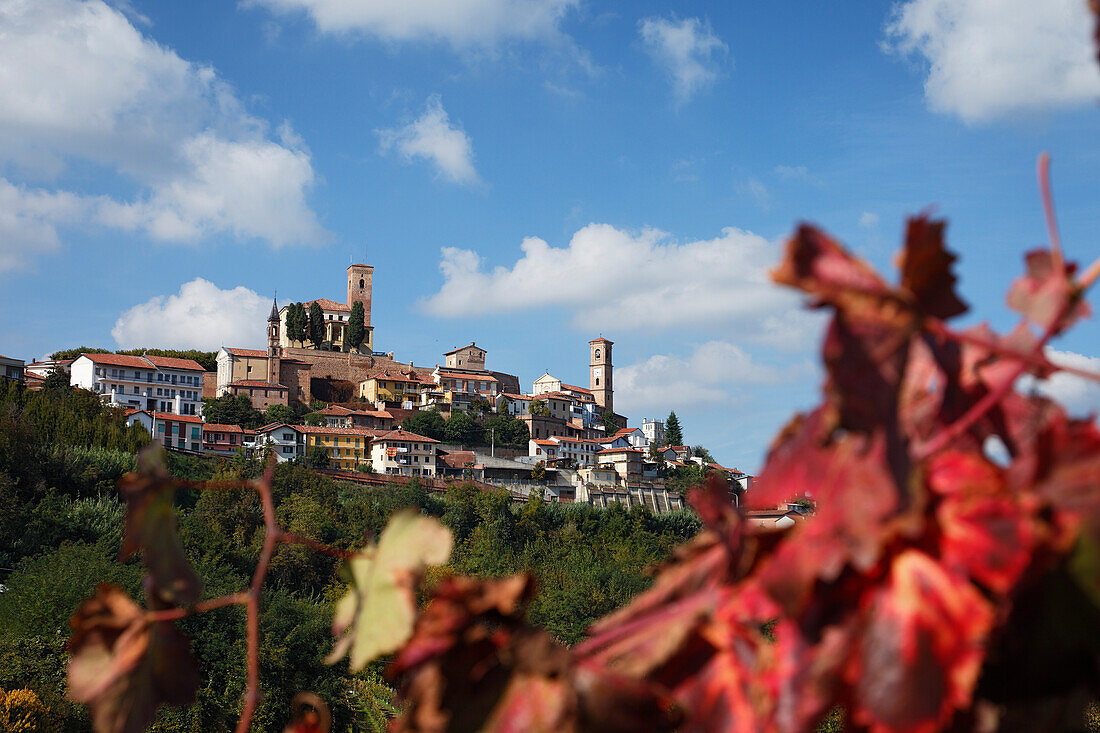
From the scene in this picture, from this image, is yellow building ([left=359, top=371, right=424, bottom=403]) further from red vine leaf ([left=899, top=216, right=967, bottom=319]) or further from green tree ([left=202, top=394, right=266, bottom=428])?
red vine leaf ([left=899, top=216, right=967, bottom=319])

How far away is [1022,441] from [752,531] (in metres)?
0.09

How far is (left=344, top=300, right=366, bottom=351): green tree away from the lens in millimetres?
37500

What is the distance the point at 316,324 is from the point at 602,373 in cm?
1604

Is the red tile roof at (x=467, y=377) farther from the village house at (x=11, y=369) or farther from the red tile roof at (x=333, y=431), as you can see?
the village house at (x=11, y=369)

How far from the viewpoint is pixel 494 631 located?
11.1 inches

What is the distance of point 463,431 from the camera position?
105ft

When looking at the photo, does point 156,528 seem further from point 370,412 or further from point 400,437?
point 370,412

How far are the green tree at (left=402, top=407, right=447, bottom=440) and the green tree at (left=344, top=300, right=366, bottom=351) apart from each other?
6.85 m

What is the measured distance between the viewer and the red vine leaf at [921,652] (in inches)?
8.2

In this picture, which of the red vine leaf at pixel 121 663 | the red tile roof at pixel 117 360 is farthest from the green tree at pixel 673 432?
the red vine leaf at pixel 121 663

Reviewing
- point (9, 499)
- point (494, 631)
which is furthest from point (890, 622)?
point (9, 499)

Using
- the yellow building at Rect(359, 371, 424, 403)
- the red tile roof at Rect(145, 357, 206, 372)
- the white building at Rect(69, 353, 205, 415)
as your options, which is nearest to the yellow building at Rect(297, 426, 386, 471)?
the white building at Rect(69, 353, 205, 415)

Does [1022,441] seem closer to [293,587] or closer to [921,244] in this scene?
[921,244]

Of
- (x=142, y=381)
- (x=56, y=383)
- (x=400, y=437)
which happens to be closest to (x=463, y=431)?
(x=400, y=437)
